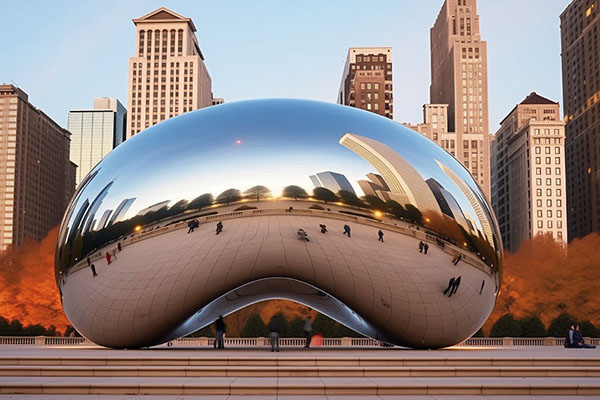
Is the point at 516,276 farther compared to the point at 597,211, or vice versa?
the point at 597,211

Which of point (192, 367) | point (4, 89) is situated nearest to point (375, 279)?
point (192, 367)

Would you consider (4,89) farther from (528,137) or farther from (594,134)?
(594,134)

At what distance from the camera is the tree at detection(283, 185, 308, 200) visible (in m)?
13.7

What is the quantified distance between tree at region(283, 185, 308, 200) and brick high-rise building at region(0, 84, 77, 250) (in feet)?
439

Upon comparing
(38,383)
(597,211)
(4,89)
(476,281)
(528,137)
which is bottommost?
(38,383)

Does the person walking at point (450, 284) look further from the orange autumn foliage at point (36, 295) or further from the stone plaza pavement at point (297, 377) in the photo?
the orange autumn foliage at point (36, 295)

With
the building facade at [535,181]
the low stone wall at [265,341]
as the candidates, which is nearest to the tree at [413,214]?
the low stone wall at [265,341]

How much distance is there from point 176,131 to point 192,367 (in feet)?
16.4

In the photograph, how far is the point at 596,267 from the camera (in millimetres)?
53250

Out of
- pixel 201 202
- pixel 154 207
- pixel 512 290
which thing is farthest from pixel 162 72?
pixel 201 202

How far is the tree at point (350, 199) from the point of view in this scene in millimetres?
13722

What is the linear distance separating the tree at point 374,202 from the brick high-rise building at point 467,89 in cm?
15834

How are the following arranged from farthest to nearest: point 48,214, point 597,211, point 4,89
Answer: point 48,214
point 4,89
point 597,211

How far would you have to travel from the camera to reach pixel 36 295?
1775 inches
